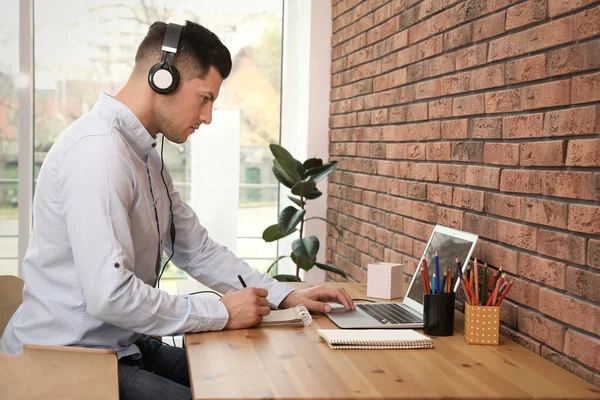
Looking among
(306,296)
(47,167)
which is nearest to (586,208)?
(306,296)

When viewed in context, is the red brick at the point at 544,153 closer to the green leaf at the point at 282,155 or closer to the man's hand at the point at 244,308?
the man's hand at the point at 244,308

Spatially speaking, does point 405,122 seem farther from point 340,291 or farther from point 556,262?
Result: point 556,262

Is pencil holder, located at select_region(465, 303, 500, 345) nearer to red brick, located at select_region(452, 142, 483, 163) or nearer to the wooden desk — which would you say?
the wooden desk

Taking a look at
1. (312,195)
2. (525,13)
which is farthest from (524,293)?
(312,195)

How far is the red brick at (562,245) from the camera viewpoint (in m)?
1.50

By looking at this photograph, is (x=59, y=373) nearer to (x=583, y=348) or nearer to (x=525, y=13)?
(x=583, y=348)

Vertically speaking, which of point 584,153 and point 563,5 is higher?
point 563,5

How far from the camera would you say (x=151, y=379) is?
5.65ft

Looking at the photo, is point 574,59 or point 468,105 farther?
point 468,105

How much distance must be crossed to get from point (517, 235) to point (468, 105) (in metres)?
0.45

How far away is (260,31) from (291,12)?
21 cm

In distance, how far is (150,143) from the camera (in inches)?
76.2

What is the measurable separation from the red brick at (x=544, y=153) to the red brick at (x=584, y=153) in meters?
0.03

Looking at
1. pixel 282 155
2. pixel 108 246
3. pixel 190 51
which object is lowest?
pixel 108 246
